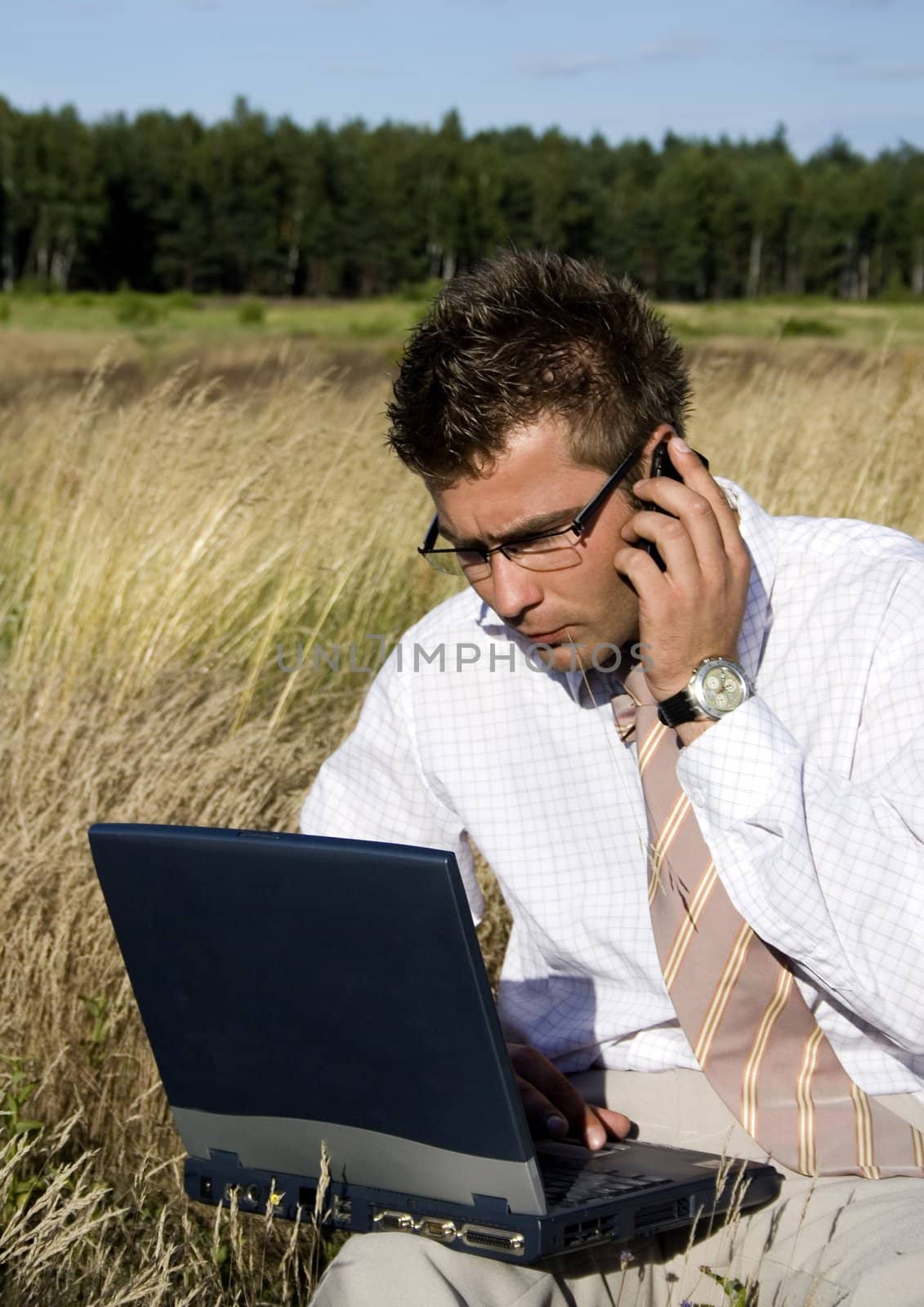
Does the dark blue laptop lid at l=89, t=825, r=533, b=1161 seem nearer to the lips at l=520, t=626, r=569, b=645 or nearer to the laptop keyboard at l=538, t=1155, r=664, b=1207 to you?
the laptop keyboard at l=538, t=1155, r=664, b=1207

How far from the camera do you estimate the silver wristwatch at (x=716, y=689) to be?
5.89 feet

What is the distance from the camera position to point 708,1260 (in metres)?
1.93

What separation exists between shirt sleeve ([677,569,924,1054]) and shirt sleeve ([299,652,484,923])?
65cm

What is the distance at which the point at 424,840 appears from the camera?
2.40m

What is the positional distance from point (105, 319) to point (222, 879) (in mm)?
52110

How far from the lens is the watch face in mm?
1795

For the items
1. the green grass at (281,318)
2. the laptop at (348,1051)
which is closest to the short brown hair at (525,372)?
the laptop at (348,1051)

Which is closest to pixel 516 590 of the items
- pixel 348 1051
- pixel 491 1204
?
pixel 348 1051

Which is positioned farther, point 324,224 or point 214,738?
point 324,224

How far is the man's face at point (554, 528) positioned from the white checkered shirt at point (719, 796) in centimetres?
14

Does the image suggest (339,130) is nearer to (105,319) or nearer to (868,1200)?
(105,319)

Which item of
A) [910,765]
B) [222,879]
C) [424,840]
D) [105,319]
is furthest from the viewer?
[105,319]

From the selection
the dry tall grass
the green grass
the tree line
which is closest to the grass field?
the green grass

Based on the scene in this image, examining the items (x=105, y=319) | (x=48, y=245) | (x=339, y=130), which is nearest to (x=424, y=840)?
(x=105, y=319)
